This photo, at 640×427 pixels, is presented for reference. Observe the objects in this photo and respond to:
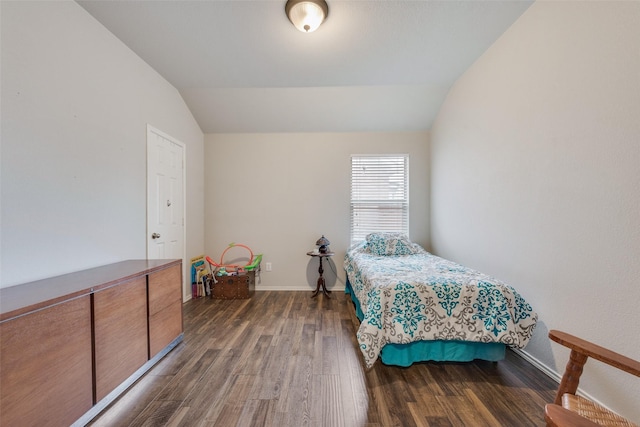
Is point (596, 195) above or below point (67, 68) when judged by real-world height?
below

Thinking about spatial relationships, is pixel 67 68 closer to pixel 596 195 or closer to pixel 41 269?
pixel 41 269

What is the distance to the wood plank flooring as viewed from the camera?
137 cm

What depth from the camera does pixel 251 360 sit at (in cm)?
191

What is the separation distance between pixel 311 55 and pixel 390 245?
2.43 meters

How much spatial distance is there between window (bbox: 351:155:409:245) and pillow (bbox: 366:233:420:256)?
0.44 meters

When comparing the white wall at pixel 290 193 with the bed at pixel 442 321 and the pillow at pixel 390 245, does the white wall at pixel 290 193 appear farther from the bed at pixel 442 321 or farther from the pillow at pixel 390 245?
the bed at pixel 442 321

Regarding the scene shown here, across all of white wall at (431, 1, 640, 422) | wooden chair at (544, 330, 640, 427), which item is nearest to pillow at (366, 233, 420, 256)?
white wall at (431, 1, 640, 422)

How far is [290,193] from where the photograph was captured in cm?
372

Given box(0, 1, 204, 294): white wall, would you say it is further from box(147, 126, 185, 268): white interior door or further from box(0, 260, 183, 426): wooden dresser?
box(0, 260, 183, 426): wooden dresser

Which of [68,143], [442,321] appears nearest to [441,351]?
[442,321]

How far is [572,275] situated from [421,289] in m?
0.95

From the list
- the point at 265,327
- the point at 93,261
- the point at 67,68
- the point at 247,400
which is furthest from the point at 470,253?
the point at 67,68

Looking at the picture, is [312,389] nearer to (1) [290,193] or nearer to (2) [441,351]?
(2) [441,351]

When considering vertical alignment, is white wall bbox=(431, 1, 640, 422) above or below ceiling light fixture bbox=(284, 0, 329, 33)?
below
